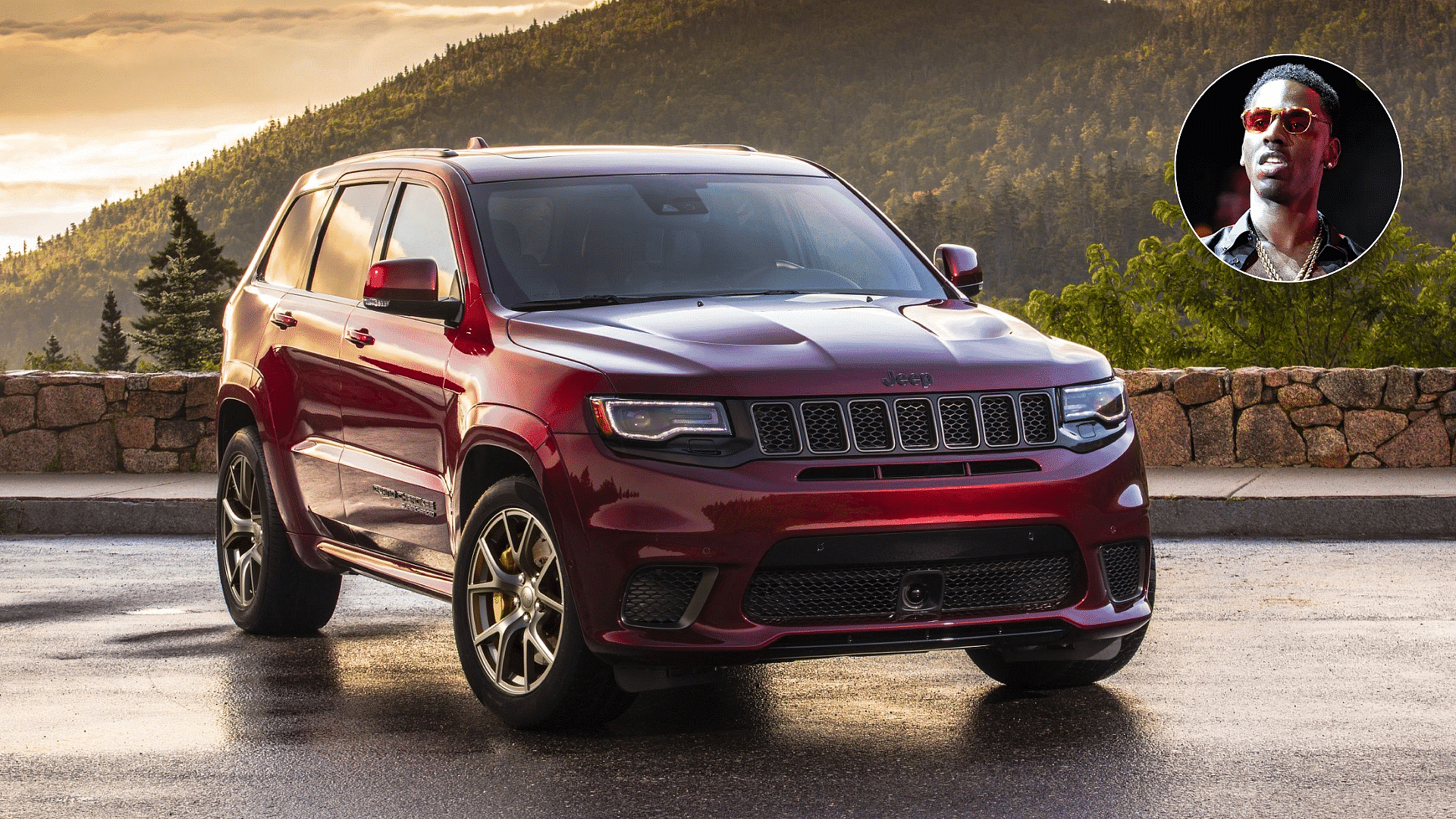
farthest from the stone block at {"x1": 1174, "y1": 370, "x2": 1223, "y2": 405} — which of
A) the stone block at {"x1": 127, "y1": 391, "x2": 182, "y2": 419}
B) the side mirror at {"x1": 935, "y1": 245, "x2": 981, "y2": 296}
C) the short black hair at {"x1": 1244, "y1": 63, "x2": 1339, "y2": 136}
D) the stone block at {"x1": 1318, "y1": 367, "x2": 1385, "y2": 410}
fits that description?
the stone block at {"x1": 127, "y1": 391, "x2": 182, "y2": 419}

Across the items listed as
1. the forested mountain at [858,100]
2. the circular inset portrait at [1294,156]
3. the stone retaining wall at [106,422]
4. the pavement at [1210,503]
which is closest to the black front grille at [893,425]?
the pavement at [1210,503]

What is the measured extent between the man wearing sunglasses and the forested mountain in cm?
9338

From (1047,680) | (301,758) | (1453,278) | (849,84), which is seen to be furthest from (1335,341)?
(849,84)

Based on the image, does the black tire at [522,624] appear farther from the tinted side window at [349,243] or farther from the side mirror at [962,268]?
the side mirror at [962,268]

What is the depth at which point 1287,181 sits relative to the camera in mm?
17188

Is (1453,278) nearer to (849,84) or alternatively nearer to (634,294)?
(634,294)

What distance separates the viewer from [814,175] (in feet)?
23.6

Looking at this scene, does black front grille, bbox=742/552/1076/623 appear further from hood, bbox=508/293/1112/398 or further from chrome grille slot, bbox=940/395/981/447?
hood, bbox=508/293/1112/398

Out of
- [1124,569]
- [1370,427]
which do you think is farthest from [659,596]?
[1370,427]

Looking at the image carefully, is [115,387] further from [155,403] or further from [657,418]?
[657,418]

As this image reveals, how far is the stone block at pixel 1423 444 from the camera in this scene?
1327 centimetres

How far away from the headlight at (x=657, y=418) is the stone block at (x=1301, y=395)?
9.25m

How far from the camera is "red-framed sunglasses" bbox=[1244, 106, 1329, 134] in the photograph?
1753 centimetres

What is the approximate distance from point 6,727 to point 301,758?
3.94 feet
